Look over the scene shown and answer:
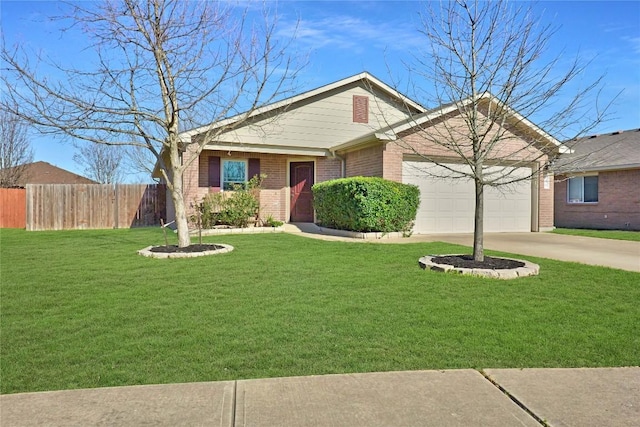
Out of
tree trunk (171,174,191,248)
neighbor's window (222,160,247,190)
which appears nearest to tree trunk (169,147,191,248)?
tree trunk (171,174,191,248)

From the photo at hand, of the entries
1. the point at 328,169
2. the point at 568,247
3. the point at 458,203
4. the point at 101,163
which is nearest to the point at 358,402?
the point at 568,247

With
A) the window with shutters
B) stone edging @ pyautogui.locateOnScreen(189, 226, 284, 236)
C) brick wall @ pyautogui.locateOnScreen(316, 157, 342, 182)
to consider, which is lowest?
stone edging @ pyautogui.locateOnScreen(189, 226, 284, 236)

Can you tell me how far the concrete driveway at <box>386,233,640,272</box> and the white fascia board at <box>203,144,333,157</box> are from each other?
5037 millimetres

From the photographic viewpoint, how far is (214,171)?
15.4 metres

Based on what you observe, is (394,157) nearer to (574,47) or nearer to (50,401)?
(574,47)

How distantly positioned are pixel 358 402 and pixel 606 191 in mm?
18160

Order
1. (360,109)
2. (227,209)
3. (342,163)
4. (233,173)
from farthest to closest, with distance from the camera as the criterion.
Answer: (360,109) → (342,163) → (233,173) → (227,209)

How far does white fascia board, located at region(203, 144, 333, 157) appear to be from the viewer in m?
14.6

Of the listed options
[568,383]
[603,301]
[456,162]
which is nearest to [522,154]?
[456,162]

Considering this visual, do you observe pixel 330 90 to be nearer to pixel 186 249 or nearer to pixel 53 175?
pixel 186 249

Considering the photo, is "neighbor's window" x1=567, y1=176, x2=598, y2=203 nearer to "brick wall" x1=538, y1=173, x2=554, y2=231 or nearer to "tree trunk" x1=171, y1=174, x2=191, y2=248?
"brick wall" x1=538, y1=173, x2=554, y2=231

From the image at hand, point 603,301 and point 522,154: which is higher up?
point 522,154

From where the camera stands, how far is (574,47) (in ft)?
24.6

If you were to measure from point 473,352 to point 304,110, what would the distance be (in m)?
13.3
